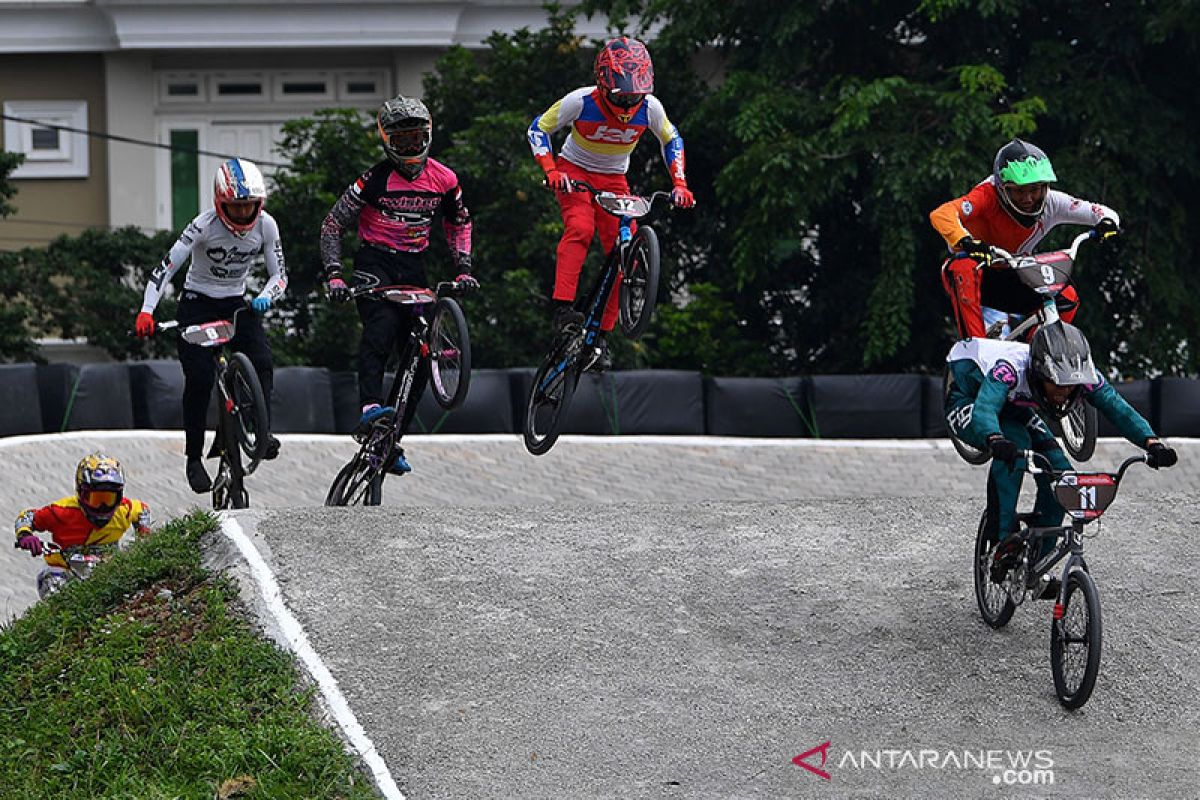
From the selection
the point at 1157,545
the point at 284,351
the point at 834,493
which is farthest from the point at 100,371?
the point at 1157,545

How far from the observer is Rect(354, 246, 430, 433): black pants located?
490 inches

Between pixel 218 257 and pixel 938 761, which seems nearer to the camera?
pixel 938 761

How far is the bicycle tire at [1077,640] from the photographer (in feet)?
28.0

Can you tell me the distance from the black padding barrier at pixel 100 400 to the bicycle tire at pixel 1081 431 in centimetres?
964

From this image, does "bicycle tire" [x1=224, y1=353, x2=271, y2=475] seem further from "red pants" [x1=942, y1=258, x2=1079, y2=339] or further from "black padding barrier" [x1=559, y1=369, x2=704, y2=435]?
"black padding barrier" [x1=559, y1=369, x2=704, y2=435]

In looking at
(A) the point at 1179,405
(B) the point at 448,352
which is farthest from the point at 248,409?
(A) the point at 1179,405

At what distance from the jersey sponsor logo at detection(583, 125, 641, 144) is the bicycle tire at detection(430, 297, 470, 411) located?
1405mm

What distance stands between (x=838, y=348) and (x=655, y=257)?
11864mm

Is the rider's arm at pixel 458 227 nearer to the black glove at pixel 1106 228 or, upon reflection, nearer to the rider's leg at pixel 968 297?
Result: the rider's leg at pixel 968 297

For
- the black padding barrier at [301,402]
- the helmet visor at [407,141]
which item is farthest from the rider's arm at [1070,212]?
the black padding barrier at [301,402]

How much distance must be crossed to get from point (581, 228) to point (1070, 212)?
3148 mm

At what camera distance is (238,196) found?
12.2 meters

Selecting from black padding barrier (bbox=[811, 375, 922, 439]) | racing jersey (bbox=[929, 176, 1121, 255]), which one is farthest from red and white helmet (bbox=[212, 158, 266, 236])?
black padding barrier (bbox=[811, 375, 922, 439])

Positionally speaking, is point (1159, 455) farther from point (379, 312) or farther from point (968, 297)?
point (379, 312)
